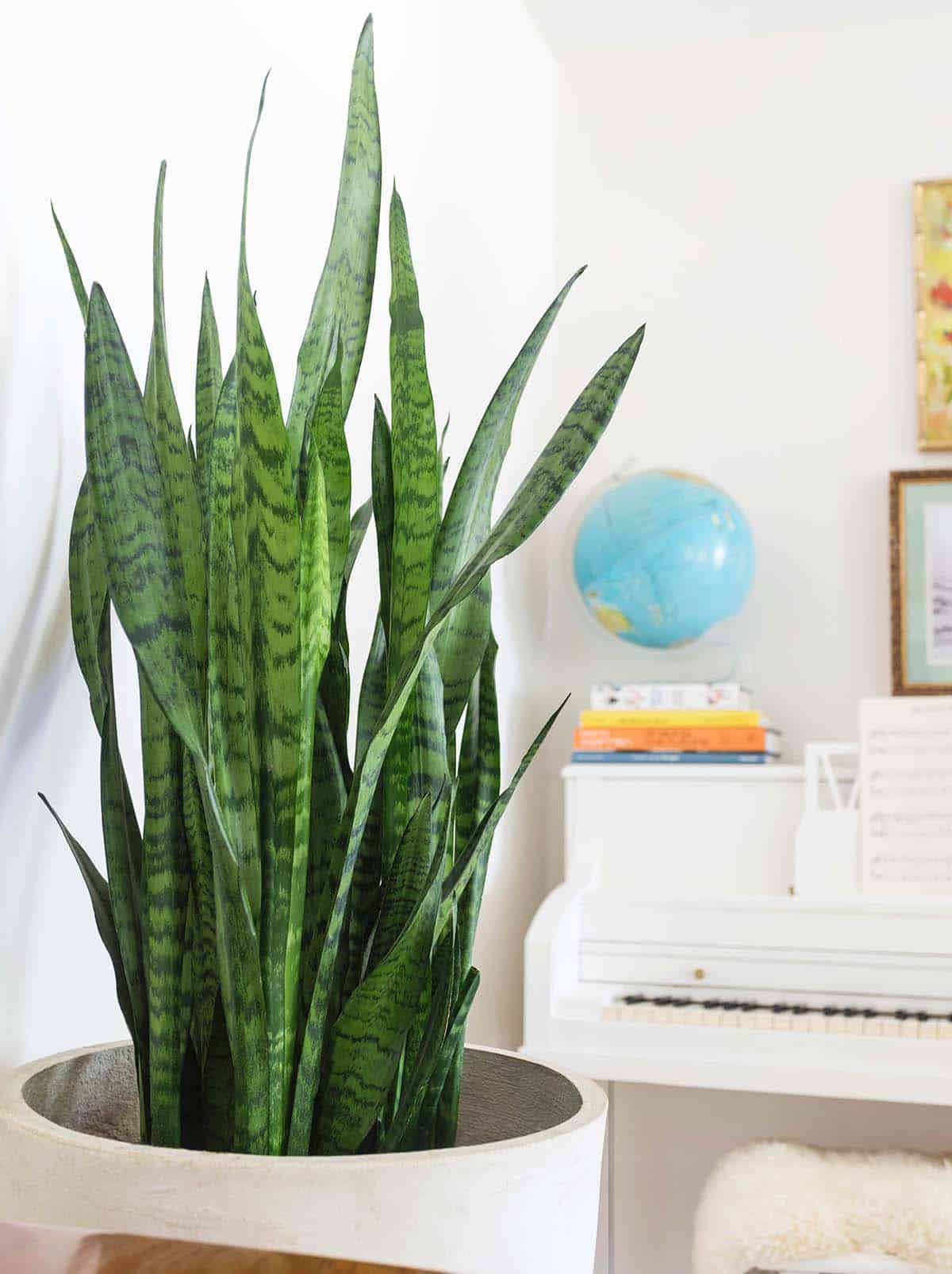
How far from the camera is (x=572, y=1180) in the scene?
0.67 meters

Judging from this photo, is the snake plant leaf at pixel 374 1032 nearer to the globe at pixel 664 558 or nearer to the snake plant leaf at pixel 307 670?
the snake plant leaf at pixel 307 670

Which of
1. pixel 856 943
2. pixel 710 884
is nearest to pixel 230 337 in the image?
pixel 856 943

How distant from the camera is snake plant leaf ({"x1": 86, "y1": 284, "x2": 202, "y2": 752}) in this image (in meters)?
0.70

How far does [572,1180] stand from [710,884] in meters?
1.51

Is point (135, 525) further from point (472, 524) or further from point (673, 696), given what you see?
point (673, 696)

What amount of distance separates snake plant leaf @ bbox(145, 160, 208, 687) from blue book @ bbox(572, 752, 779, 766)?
4.72 ft

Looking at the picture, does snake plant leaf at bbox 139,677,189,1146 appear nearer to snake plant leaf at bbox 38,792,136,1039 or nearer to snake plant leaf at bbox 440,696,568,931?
snake plant leaf at bbox 38,792,136,1039

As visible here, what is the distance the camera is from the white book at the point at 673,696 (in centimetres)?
216

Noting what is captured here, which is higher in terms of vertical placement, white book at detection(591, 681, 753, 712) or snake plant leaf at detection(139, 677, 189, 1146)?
white book at detection(591, 681, 753, 712)

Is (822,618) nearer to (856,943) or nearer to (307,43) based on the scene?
(856,943)

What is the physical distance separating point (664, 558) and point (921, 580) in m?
0.50

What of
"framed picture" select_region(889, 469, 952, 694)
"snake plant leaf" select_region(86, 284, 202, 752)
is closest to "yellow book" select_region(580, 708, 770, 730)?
"framed picture" select_region(889, 469, 952, 694)

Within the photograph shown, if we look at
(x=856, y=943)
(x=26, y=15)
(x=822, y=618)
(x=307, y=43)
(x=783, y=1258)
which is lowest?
(x=783, y=1258)

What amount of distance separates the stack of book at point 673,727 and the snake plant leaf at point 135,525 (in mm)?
1498
